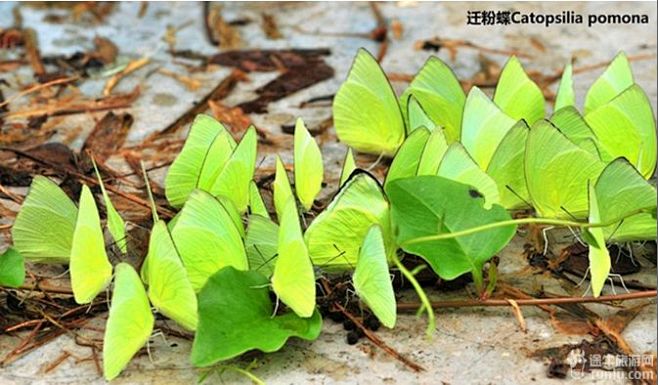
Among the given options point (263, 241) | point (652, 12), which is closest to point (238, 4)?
point (652, 12)

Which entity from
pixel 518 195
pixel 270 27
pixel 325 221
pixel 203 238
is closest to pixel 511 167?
pixel 518 195

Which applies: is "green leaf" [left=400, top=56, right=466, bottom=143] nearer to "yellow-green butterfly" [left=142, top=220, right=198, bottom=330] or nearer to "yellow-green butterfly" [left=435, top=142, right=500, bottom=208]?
"yellow-green butterfly" [left=435, top=142, right=500, bottom=208]

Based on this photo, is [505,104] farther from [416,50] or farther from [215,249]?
[416,50]

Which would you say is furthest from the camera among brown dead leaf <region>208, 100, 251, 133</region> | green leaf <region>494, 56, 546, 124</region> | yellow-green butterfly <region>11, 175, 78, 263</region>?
brown dead leaf <region>208, 100, 251, 133</region>

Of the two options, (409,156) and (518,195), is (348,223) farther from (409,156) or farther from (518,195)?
(518,195)

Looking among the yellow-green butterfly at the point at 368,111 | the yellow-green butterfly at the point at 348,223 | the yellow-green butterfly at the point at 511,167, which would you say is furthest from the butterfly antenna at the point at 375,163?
the yellow-green butterfly at the point at 348,223

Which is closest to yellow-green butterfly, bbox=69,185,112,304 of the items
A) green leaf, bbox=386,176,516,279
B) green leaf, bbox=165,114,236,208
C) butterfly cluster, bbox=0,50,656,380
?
butterfly cluster, bbox=0,50,656,380
